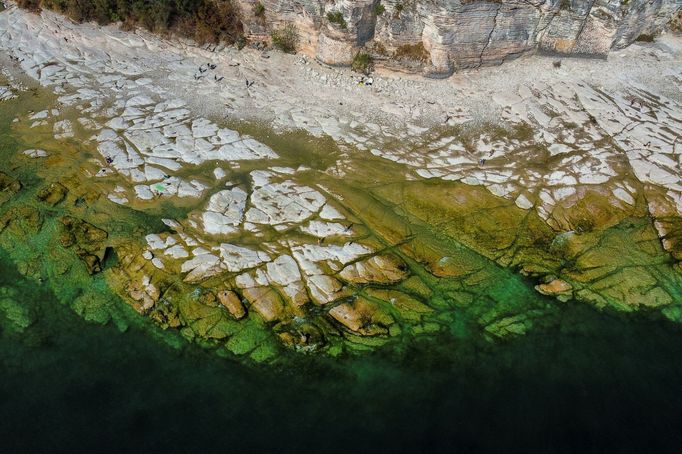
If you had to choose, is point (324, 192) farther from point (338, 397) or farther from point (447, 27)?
point (447, 27)

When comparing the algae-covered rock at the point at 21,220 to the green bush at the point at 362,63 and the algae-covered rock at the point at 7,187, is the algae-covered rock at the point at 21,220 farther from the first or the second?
the green bush at the point at 362,63

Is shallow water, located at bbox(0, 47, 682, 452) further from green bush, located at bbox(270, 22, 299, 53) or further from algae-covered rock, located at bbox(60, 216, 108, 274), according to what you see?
green bush, located at bbox(270, 22, 299, 53)

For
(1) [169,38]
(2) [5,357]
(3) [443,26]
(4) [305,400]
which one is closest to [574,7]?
(3) [443,26]

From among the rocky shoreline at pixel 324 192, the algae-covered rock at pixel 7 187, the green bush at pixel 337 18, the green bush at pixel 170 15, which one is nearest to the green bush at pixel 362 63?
the rocky shoreline at pixel 324 192

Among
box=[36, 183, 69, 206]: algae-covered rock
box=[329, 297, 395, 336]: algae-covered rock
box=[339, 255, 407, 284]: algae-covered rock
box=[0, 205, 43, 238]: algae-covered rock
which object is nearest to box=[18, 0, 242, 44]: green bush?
box=[36, 183, 69, 206]: algae-covered rock

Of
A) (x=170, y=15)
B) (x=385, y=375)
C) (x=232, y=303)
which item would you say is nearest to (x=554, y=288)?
(x=385, y=375)

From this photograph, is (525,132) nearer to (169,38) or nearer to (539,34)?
(539,34)
